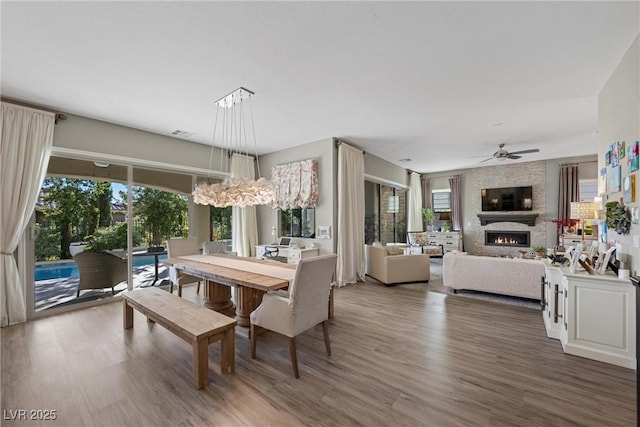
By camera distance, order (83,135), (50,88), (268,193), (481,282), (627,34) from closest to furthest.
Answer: (627,34)
(50,88)
(268,193)
(83,135)
(481,282)

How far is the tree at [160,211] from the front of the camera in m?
4.54

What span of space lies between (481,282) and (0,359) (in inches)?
233

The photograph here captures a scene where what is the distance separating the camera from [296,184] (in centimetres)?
535

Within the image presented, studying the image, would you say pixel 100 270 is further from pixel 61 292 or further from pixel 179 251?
pixel 179 251

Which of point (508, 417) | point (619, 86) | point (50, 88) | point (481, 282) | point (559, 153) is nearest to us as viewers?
point (508, 417)

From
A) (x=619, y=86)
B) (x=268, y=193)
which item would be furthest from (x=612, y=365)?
(x=268, y=193)

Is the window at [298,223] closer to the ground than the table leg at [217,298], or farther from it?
farther from it

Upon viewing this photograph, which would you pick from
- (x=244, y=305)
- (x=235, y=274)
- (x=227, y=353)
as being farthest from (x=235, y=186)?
(x=227, y=353)

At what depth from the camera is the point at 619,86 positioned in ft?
8.41

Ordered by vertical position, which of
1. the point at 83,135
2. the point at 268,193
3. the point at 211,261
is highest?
the point at 83,135

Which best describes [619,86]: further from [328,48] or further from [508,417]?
[508,417]

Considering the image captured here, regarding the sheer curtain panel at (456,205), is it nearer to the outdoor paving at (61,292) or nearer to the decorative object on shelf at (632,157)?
the decorative object on shelf at (632,157)

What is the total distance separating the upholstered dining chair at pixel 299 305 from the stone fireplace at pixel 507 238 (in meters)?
7.40

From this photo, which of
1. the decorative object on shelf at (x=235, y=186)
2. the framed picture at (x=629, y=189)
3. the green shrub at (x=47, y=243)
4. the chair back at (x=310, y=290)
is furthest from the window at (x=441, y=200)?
the green shrub at (x=47, y=243)
